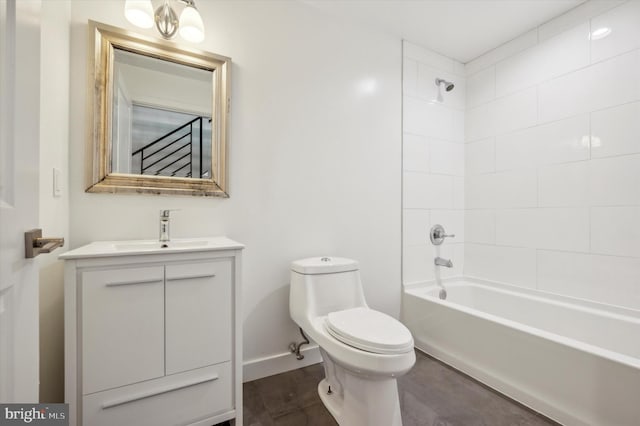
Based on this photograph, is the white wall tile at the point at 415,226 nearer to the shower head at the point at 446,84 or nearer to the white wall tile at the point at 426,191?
the white wall tile at the point at 426,191

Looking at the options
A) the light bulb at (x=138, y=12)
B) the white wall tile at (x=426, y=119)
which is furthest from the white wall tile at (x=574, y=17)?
the light bulb at (x=138, y=12)

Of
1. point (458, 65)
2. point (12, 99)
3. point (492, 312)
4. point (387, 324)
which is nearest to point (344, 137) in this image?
point (387, 324)

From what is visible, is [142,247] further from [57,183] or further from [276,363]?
[276,363]

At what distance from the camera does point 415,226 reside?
2309 mm

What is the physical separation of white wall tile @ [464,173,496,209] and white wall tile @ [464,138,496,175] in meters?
0.06

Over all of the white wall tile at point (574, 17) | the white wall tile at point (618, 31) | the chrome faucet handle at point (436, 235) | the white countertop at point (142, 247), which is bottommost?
the chrome faucet handle at point (436, 235)

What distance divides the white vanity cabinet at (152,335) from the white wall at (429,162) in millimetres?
1509

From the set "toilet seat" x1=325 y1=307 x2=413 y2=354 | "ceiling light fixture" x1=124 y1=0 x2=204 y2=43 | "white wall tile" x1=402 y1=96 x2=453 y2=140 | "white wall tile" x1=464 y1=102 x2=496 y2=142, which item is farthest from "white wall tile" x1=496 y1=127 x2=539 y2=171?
"ceiling light fixture" x1=124 y1=0 x2=204 y2=43

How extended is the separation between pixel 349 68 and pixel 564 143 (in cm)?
159

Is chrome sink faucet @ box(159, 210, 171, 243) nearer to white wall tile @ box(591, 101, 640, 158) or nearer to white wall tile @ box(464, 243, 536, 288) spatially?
white wall tile @ box(464, 243, 536, 288)

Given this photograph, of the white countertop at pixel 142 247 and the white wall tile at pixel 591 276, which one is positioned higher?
the white countertop at pixel 142 247

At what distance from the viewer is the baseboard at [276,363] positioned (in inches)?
66.2

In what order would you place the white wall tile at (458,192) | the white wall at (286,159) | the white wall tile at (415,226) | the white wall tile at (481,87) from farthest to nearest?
the white wall tile at (458,192)
the white wall tile at (481,87)
the white wall tile at (415,226)
the white wall at (286,159)

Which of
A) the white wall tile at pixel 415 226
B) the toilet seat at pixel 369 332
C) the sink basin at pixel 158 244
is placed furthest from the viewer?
the white wall tile at pixel 415 226
